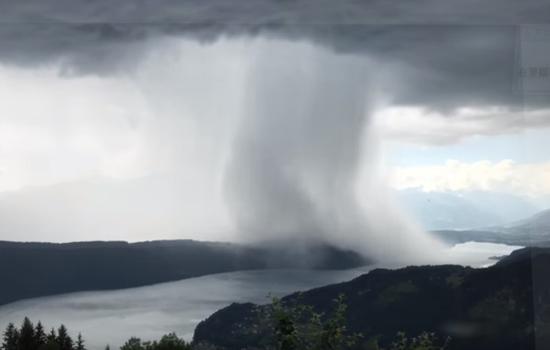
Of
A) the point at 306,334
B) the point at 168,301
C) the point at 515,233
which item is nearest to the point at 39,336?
the point at 168,301

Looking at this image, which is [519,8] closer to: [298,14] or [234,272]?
[298,14]

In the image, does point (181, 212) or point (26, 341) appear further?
point (181, 212)

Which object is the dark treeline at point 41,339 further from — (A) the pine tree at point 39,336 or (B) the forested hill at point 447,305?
(B) the forested hill at point 447,305

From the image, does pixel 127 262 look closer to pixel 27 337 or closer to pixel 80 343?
pixel 80 343

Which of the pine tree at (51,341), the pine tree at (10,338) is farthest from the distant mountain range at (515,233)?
the pine tree at (10,338)

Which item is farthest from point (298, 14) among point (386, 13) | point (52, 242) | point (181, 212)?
point (52, 242)
